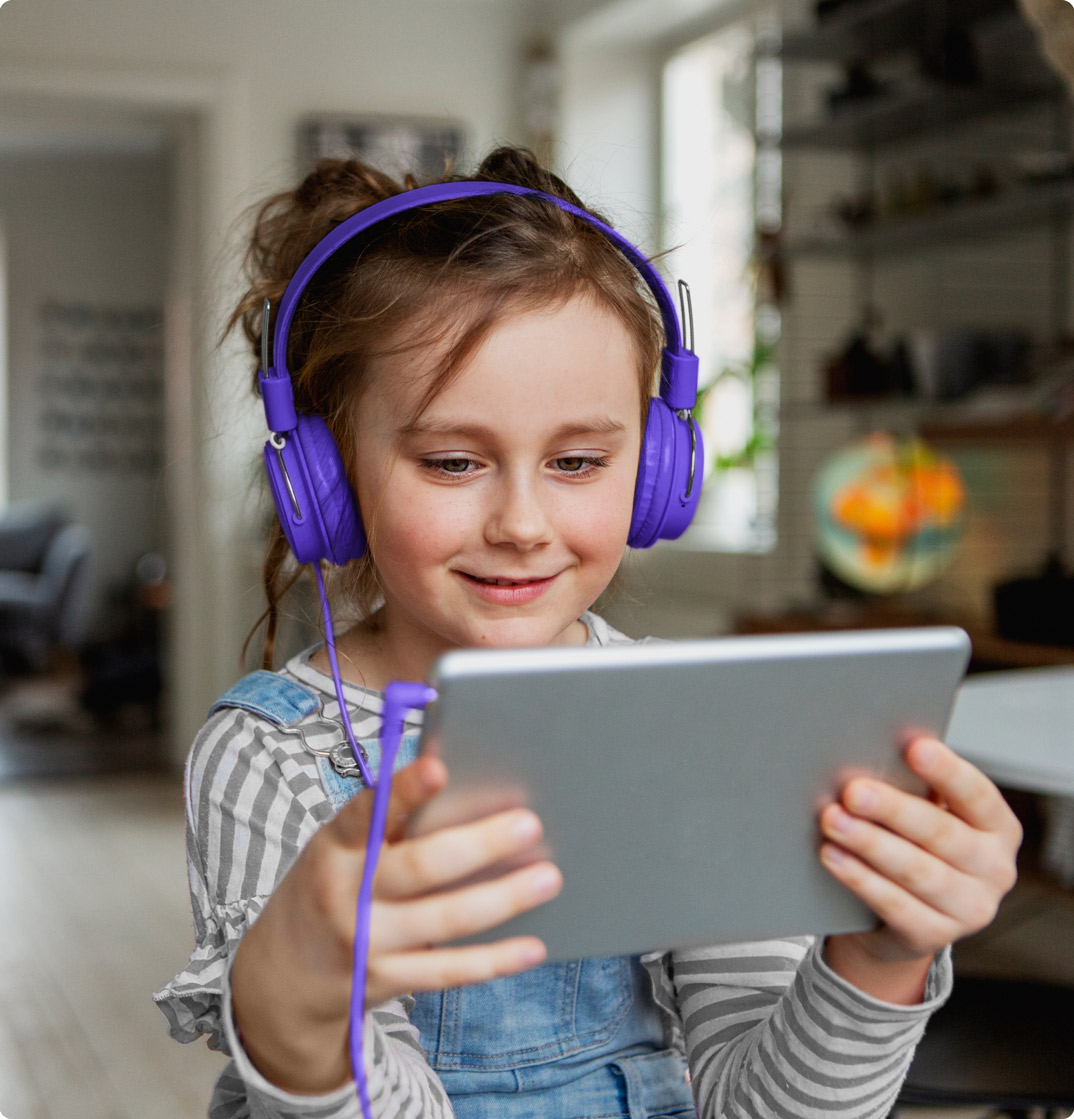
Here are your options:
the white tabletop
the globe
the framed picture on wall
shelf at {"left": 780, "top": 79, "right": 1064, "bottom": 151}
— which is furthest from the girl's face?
the framed picture on wall

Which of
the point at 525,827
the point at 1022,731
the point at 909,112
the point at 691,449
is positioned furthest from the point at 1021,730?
the point at 909,112

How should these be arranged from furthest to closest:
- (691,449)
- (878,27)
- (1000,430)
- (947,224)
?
(878,27), (947,224), (1000,430), (691,449)

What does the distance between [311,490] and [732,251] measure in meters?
4.10

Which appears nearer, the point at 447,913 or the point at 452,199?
the point at 447,913

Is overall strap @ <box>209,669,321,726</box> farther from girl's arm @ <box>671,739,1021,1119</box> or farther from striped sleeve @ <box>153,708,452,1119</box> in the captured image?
girl's arm @ <box>671,739,1021,1119</box>

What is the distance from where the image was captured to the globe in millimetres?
3215

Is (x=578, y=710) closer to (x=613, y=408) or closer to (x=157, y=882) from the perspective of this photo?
(x=613, y=408)

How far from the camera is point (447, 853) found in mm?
522

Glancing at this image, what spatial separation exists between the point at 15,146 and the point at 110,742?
177 inches

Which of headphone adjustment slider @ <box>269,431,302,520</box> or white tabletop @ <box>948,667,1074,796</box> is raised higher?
headphone adjustment slider @ <box>269,431,302,520</box>

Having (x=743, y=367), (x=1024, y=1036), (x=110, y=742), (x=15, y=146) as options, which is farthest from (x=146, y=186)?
(x=1024, y=1036)

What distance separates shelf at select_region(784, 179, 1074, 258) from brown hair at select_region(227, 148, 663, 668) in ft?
8.08

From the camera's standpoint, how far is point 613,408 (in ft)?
2.63

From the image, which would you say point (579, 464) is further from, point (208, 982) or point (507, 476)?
point (208, 982)
